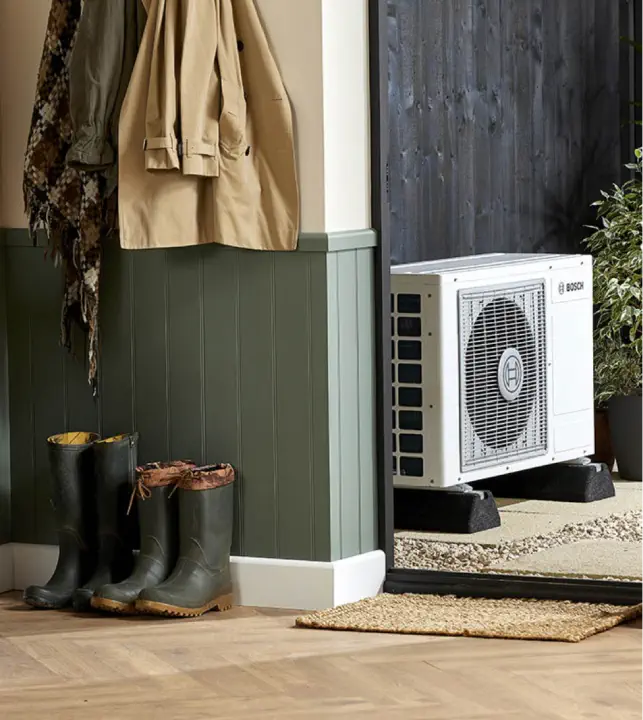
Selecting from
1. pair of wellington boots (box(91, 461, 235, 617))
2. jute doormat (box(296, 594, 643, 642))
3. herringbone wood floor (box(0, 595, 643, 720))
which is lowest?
herringbone wood floor (box(0, 595, 643, 720))

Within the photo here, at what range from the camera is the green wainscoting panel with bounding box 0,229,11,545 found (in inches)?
152

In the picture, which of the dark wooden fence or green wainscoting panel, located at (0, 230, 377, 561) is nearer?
green wainscoting panel, located at (0, 230, 377, 561)

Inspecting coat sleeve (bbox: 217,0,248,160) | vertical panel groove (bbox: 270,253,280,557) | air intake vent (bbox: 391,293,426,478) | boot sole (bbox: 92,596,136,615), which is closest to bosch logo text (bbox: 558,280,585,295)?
air intake vent (bbox: 391,293,426,478)

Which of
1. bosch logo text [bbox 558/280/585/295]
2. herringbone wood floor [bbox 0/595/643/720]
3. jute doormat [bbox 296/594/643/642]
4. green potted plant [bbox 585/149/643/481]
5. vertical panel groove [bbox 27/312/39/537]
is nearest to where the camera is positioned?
herringbone wood floor [bbox 0/595/643/720]

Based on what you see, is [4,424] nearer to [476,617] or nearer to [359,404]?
[359,404]

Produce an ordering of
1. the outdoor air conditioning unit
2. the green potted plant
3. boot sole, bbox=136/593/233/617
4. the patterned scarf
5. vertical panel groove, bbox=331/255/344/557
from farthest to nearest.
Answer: the green potted plant, the outdoor air conditioning unit, the patterned scarf, vertical panel groove, bbox=331/255/344/557, boot sole, bbox=136/593/233/617

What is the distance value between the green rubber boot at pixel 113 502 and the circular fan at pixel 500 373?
114 cm

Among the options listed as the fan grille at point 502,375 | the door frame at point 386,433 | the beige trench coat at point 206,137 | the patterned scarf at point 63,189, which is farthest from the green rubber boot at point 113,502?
the fan grille at point 502,375

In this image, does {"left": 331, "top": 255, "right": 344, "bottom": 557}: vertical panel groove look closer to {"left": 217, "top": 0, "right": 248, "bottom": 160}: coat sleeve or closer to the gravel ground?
{"left": 217, "top": 0, "right": 248, "bottom": 160}: coat sleeve

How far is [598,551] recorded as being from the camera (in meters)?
4.21

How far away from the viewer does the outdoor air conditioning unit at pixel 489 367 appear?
14.1 feet

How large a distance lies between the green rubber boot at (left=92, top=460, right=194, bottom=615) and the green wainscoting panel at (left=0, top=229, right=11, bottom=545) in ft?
1.63

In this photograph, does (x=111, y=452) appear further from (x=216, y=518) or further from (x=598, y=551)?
(x=598, y=551)

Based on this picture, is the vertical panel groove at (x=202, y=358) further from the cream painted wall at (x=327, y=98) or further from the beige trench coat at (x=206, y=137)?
the cream painted wall at (x=327, y=98)
